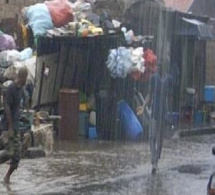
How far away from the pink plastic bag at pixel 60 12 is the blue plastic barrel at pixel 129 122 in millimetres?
2381

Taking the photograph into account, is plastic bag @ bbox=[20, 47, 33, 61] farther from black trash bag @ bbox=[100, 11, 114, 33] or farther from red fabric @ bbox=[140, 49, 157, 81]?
red fabric @ bbox=[140, 49, 157, 81]

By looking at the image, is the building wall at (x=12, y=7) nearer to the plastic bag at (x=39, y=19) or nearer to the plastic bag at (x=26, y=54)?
the plastic bag at (x=39, y=19)

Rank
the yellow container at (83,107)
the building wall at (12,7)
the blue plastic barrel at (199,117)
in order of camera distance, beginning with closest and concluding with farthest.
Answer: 1. the yellow container at (83,107)
2. the building wall at (12,7)
3. the blue plastic barrel at (199,117)

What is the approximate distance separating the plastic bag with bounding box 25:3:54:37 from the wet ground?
9.31 feet

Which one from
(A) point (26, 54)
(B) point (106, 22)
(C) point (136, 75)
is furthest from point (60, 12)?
(C) point (136, 75)

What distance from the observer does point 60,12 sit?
20.1 meters

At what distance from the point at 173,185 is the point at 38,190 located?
85.8 inches

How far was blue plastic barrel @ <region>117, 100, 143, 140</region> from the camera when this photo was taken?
63.4ft

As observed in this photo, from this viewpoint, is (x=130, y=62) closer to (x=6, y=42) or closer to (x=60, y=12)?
(x=60, y=12)

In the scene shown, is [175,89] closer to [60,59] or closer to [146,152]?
[60,59]

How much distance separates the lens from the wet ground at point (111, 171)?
472 inches

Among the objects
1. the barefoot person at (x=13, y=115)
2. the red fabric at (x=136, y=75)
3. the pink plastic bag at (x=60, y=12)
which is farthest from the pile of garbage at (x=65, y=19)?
the barefoot person at (x=13, y=115)

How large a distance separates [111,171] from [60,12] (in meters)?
6.97

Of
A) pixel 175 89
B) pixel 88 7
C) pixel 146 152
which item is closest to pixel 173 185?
pixel 146 152
